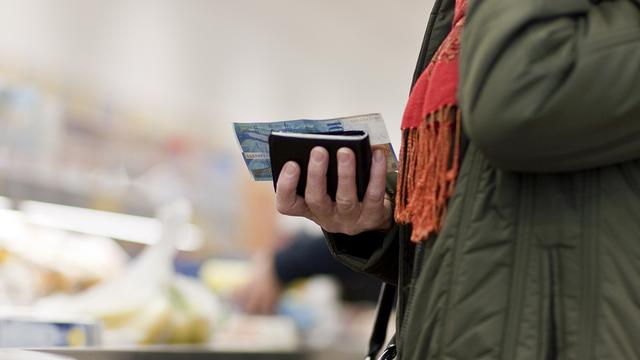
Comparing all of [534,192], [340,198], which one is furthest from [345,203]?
[534,192]

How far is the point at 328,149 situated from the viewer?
942 mm

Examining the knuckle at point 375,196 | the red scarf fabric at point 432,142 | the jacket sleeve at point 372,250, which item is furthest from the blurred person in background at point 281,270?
the red scarf fabric at point 432,142

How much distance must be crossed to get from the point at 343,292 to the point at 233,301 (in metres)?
0.72

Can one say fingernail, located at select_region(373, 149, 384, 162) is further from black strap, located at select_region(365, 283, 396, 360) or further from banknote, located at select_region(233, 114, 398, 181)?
black strap, located at select_region(365, 283, 396, 360)

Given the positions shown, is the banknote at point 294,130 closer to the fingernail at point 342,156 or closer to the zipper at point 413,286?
the fingernail at point 342,156

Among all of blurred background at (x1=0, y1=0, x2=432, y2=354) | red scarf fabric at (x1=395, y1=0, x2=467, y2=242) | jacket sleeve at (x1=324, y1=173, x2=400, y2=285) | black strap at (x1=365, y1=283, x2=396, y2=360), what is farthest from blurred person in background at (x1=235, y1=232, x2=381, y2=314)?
red scarf fabric at (x1=395, y1=0, x2=467, y2=242)

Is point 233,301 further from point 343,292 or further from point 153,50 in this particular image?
point 153,50

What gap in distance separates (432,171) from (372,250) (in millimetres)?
280

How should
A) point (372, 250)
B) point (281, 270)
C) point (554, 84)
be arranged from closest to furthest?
point (554, 84)
point (372, 250)
point (281, 270)

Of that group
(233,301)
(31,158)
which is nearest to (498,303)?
(31,158)

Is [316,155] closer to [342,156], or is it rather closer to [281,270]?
[342,156]

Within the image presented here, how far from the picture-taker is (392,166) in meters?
1.02

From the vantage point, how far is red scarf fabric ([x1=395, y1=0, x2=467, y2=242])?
82 cm

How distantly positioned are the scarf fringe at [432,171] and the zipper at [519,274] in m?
0.07
